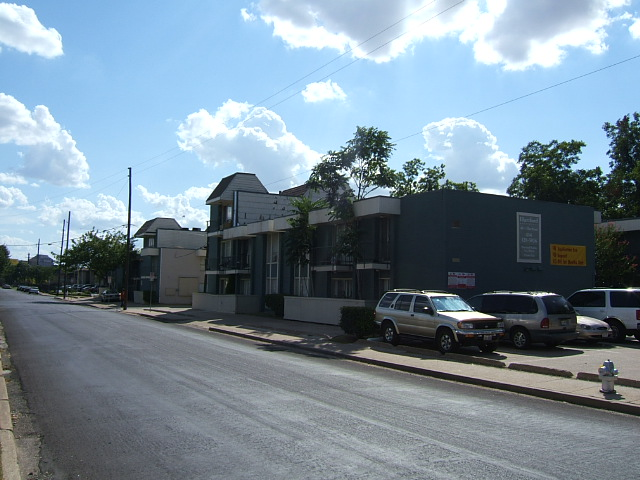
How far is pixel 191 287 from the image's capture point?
55.7 meters

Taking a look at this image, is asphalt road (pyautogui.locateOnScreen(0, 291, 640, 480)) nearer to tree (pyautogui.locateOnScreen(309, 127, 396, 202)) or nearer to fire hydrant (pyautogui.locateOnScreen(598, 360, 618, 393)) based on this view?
fire hydrant (pyautogui.locateOnScreen(598, 360, 618, 393))

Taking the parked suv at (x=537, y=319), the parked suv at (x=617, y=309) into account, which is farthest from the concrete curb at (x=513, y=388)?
the parked suv at (x=617, y=309)

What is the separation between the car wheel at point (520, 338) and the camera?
16.8 metres

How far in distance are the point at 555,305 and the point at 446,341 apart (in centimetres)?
380

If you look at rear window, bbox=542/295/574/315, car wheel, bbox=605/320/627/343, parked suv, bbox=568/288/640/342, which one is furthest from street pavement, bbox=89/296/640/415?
rear window, bbox=542/295/574/315

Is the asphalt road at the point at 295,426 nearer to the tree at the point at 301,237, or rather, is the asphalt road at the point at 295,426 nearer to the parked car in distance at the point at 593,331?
the parked car in distance at the point at 593,331

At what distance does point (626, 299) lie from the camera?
19078 millimetres

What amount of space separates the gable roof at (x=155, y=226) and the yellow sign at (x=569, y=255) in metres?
45.2

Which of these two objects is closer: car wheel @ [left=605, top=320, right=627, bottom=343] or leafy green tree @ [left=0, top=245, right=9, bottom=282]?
car wheel @ [left=605, top=320, right=627, bottom=343]

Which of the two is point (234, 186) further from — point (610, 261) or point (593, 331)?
point (593, 331)

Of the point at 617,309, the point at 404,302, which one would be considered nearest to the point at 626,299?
the point at 617,309

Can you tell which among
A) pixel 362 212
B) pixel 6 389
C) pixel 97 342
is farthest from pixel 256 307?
pixel 6 389

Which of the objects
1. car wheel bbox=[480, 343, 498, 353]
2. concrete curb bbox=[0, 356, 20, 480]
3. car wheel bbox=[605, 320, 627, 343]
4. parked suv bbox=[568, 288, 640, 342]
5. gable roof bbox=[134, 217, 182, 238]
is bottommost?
concrete curb bbox=[0, 356, 20, 480]

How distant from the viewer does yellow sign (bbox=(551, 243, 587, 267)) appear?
1038 inches
